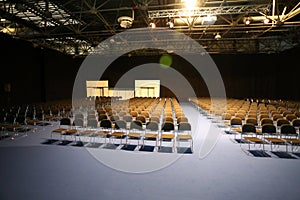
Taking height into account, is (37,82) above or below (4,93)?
above

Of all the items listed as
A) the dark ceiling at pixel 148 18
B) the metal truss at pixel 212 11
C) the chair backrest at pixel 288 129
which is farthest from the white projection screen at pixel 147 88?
the chair backrest at pixel 288 129

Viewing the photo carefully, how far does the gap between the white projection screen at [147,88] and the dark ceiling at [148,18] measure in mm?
7674

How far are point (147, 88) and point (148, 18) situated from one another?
14150 millimetres

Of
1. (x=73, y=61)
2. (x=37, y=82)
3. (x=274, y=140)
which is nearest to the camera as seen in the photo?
(x=274, y=140)

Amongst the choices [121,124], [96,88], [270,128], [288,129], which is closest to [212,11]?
[270,128]

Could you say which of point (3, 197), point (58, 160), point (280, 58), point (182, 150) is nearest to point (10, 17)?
point (58, 160)

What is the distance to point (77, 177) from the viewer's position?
4.11m

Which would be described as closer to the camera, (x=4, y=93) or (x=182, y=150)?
(x=182, y=150)

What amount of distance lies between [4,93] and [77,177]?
43.5ft

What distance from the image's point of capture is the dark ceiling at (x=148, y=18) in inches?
364

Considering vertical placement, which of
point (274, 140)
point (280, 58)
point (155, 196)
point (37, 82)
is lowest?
point (155, 196)

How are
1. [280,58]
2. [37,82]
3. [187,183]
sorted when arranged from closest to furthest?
[187,183], [37,82], [280,58]

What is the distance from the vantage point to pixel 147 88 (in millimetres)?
24578

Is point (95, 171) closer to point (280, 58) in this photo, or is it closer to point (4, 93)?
point (4, 93)
